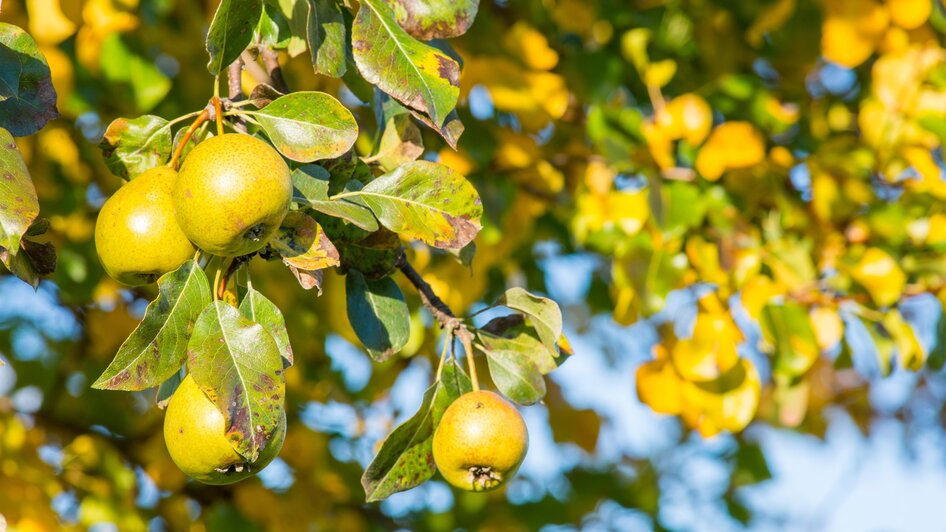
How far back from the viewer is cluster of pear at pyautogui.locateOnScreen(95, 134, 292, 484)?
0.78 metres

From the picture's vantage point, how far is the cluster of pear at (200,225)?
0.78 m

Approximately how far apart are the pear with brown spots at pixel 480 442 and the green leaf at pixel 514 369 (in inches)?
2.9

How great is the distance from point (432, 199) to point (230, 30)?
0.24 meters

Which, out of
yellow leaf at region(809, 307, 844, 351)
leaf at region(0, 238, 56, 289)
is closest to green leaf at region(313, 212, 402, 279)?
leaf at region(0, 238, 56, 289)

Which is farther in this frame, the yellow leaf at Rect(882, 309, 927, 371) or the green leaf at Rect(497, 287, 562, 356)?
the yellow leaf at Rect(882, 309, 927, 371)

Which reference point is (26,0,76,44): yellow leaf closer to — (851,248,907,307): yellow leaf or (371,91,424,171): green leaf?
(371,91,424,171): green leaf

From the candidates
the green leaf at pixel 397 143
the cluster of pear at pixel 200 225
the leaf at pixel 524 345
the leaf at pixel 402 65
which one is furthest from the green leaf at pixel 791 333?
the cluster of pear at pixel 200 225

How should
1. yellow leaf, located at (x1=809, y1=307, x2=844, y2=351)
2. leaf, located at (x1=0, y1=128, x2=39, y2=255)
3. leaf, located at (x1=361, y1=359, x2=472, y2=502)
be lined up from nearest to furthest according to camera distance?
leaf, located at (x1=0, y1=128, x2=39, y2=255)
leaf, located at (x1=361, y1=359, x2=472, y2=502)
yellow leaf, located at (x1=809, y1=307, x2=844, y2=351)

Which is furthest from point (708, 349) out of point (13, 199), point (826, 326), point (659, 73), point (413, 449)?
point (13, 199)

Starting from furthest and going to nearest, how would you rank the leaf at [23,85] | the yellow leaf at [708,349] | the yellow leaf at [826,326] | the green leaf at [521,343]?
the yellow leaf at [826,326] < the yellow leaf at [708,349] < the green leaf at [521,343] < the leaf at [23,85]

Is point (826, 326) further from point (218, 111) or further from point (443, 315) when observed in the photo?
point (218, 111)

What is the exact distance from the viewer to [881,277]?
6.16 feet

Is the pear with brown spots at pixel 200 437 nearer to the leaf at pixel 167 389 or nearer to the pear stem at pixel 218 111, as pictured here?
the leaf at pixel 167 389

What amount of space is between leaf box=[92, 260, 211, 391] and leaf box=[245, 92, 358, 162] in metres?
0.13
